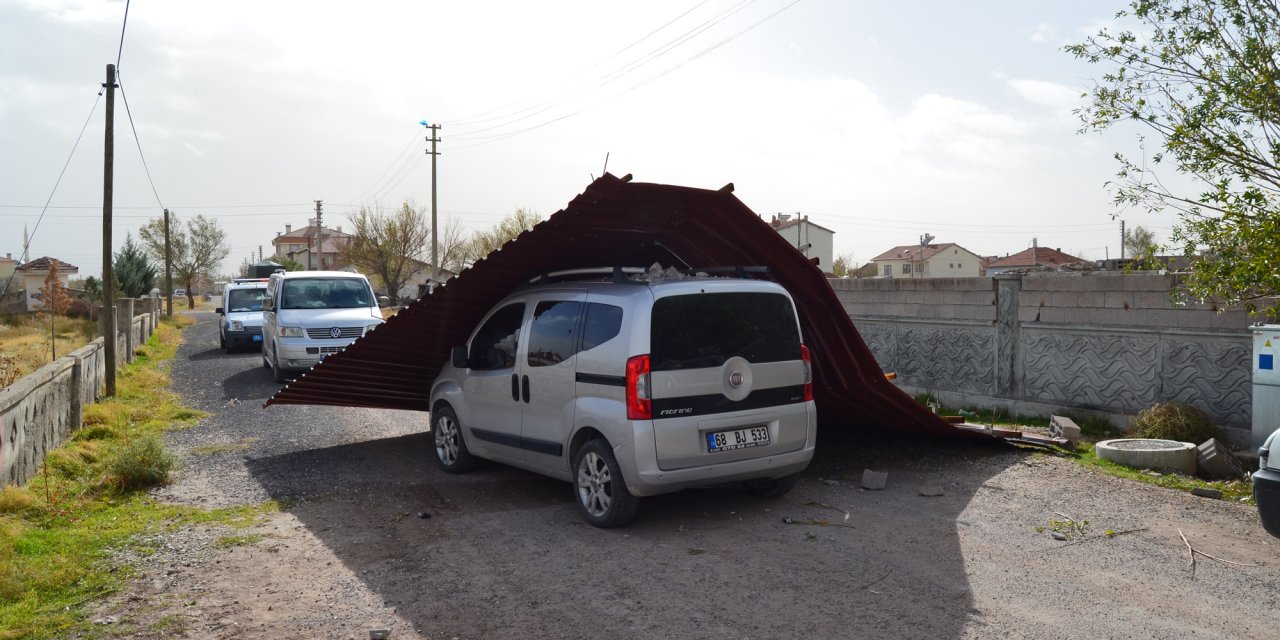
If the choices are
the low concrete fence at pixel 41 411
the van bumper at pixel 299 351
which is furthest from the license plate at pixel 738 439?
the van bumper at pixel 299 351

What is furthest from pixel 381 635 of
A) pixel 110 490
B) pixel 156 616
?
pixel 110 490

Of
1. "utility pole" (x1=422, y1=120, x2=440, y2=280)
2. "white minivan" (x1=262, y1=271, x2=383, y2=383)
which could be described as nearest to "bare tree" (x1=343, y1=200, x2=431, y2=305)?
"utility pole" (x1=422, y1=120, x2=440, y2=280)

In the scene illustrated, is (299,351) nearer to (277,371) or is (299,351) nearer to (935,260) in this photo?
(277,371)

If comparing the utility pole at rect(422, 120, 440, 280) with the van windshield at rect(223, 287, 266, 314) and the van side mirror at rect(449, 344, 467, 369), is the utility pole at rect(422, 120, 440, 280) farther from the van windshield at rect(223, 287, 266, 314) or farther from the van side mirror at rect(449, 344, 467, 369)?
the van side mirror at rect(449, 344, 467, 369)

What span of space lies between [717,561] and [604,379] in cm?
145

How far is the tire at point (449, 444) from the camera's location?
801 cm

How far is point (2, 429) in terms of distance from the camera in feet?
22.7

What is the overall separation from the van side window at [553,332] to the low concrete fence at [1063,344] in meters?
6.37

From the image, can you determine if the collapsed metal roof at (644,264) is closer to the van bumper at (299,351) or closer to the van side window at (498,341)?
the van side window at (498,341)

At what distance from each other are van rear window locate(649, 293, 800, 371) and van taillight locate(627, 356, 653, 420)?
0.33ft

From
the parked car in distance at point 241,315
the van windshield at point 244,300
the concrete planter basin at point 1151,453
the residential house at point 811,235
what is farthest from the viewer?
the residential house at point 811,235

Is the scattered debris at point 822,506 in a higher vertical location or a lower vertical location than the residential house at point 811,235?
lower

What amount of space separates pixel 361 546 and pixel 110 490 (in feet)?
9.77

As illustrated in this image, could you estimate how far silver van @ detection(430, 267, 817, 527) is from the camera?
19.5 feet
